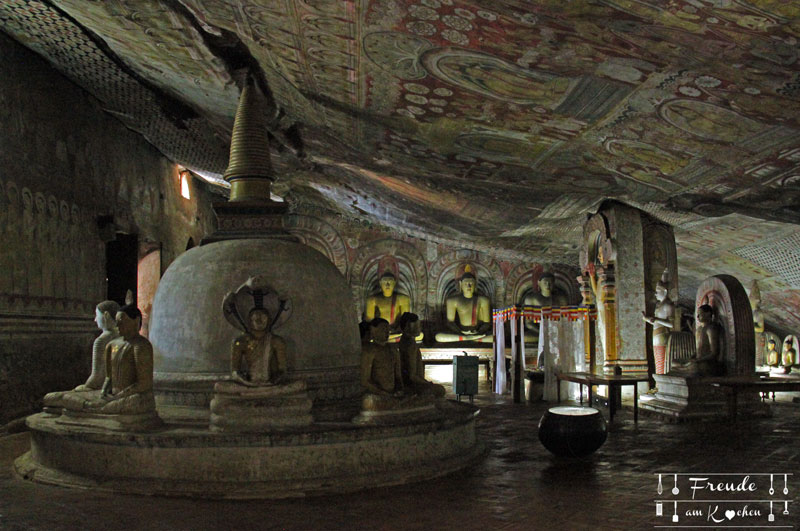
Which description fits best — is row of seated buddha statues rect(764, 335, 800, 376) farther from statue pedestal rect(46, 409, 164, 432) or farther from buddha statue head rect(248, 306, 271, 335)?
statue pedestal rect(46, 409, 164, 432)

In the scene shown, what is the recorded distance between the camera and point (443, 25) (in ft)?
20.5

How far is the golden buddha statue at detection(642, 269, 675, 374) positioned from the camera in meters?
11.3

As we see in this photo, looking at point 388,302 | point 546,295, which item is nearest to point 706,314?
point 546,295

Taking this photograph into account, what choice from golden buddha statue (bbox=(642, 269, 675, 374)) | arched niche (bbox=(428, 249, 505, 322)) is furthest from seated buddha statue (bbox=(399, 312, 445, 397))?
arched niche (bbox=(428, 249, 505, 322))

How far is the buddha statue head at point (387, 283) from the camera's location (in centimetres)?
2067

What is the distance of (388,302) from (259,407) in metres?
14.8

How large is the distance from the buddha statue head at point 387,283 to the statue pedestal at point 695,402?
36.5 feet

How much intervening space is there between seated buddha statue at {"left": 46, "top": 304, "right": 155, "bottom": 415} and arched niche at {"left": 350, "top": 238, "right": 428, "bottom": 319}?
14296mm

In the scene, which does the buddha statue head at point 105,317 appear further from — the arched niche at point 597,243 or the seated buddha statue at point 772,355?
the seated buddha statue at point 772,355

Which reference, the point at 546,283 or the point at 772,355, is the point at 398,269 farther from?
the point at 772,355

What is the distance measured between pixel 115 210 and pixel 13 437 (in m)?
5.38

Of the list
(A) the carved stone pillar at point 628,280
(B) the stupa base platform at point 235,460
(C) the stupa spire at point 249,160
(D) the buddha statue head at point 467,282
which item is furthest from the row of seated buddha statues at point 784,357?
(C) the stupa spire at point 249,160

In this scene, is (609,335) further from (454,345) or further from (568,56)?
(454,345)

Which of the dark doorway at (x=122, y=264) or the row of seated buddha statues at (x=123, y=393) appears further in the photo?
the dark doorway at (x=122, y=264)
